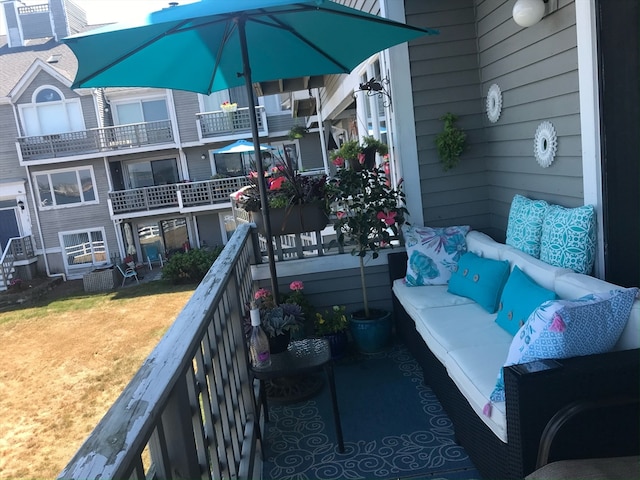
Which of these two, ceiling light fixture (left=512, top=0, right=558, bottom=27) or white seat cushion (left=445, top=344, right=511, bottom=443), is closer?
white seat cushion (left=445, top=344, right=511, bottom=443)

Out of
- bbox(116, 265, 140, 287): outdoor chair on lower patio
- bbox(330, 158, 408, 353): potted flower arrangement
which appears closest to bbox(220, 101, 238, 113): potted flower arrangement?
bbox(116, 265, 140, 287): outdoor chair on lower patio

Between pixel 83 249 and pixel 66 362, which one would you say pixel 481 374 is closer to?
pixel 66 362

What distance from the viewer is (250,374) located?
8.45 ft

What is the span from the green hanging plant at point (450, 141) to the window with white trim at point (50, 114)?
14.5m

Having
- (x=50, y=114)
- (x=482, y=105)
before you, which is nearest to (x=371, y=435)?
(x=482, y=105)

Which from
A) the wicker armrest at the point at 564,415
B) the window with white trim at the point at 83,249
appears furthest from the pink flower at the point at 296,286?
the window with white trim at the point at 83,249

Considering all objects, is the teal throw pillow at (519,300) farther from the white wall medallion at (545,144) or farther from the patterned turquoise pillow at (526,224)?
the white wall medallion at (545,144)

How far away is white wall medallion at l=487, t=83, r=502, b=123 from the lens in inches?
137

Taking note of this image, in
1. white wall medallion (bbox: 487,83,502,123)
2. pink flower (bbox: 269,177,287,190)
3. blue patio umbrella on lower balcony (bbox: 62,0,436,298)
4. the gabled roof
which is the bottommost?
pink flower (bbox: 269,177,287,190)

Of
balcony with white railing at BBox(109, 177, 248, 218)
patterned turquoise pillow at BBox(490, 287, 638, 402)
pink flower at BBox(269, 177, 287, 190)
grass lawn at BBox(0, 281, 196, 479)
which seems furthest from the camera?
balcony with white railing at BBox(109, 177, 248, 218)

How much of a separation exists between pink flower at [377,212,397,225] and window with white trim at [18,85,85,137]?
1450 centimetres

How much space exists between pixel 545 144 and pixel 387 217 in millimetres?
1098

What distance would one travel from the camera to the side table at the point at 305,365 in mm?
2383

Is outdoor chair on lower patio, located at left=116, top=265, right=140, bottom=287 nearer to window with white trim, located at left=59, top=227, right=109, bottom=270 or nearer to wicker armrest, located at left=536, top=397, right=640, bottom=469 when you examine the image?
window with white trim, located at left=59, top=227, right=109, bottom=270
